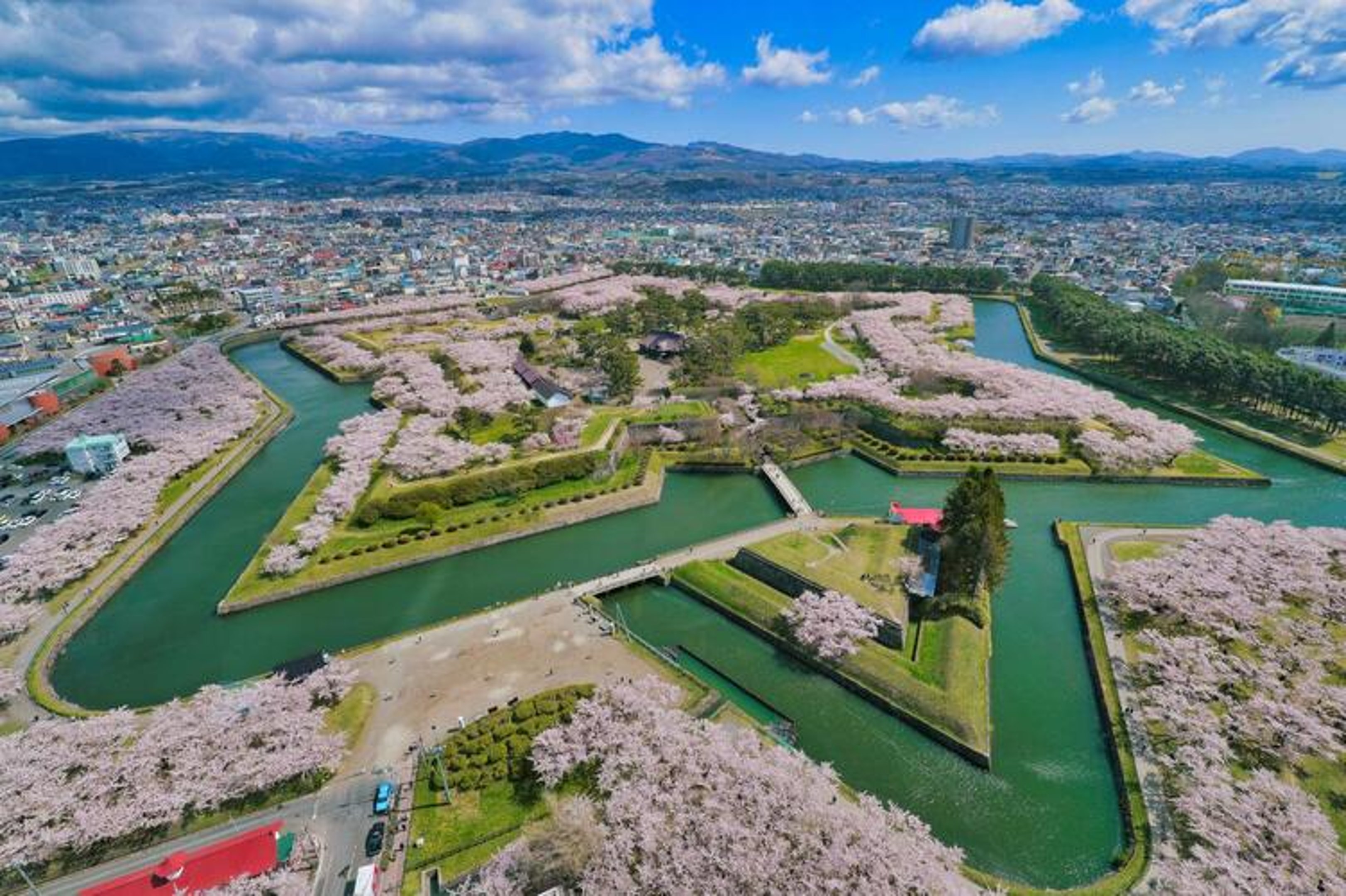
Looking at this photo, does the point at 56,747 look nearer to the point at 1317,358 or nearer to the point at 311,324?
the point at 311,324

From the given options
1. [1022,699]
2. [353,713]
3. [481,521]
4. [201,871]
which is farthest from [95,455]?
[1022,699]

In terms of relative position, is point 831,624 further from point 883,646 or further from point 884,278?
point 884,278

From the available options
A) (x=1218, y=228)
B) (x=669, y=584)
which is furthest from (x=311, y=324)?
(x=1218, y=228)

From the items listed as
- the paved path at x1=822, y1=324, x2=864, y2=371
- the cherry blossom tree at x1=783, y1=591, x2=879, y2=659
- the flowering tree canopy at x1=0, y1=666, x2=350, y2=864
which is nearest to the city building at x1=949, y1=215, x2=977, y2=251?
the paved path at x1=822, y1=324, x2=864, y2=371


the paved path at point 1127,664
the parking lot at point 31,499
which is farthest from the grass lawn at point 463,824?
the parking lot at point 31,499

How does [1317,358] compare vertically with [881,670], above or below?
above

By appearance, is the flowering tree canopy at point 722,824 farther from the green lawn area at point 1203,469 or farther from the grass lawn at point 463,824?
the green lawn area at point 1203,469

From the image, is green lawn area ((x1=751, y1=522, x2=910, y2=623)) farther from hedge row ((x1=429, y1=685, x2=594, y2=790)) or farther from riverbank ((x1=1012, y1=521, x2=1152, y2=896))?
hedge row ((x1=429, y1=685, x2=594, y2=790))
